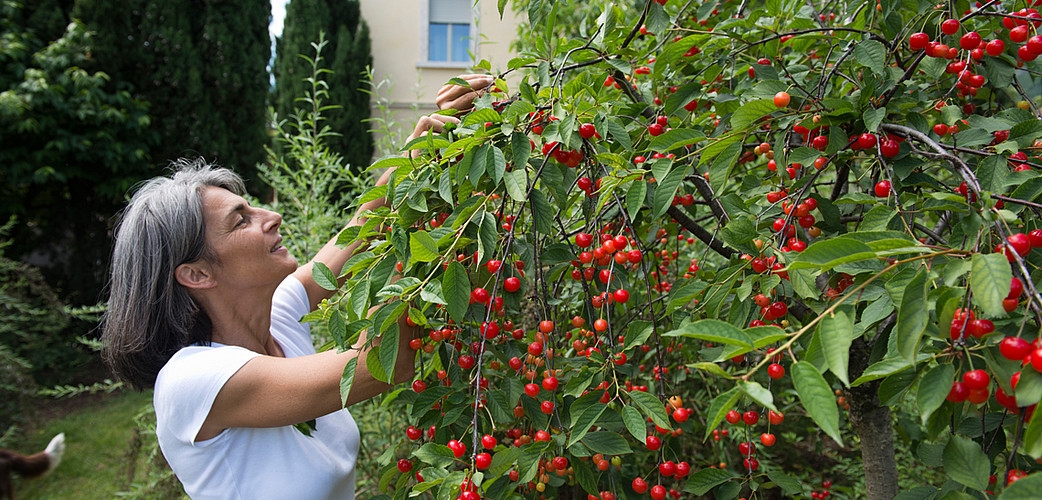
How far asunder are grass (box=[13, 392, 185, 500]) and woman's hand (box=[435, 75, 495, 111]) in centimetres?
287

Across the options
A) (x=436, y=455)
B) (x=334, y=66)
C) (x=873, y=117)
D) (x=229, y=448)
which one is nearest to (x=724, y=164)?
(x=873, y=117)

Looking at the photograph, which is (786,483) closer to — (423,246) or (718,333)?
(718,333)

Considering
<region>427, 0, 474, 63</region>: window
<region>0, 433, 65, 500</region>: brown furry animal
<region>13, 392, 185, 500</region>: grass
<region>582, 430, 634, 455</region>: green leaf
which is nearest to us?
<region>0, 433, 65, 500</region>: brown furry animal

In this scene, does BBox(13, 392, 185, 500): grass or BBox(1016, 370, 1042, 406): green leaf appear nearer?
BBox(1016, 370, 1042, 406): green leaf

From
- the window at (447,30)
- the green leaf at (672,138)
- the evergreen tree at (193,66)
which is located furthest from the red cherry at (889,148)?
the window at (447,30)

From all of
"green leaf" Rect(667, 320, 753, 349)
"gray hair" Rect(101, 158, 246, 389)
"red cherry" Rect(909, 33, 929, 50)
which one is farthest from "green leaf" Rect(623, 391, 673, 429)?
"gray hair" Rect(101, 158, 246, 389)

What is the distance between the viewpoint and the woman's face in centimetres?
144

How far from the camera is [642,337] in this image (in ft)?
3.00

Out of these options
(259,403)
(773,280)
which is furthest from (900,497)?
Answer: (259,403)

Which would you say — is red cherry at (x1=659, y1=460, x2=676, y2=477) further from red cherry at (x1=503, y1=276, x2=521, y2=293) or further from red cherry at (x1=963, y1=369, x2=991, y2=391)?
red cherry at (x1=963, y1=369, x2=991, y2=391)

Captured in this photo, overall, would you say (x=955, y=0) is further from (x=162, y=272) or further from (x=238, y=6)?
(x=238, y=6)

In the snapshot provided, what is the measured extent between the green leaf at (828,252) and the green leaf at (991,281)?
88mm

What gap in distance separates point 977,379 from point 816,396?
0.58 feet

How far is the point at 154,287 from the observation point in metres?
1.42
